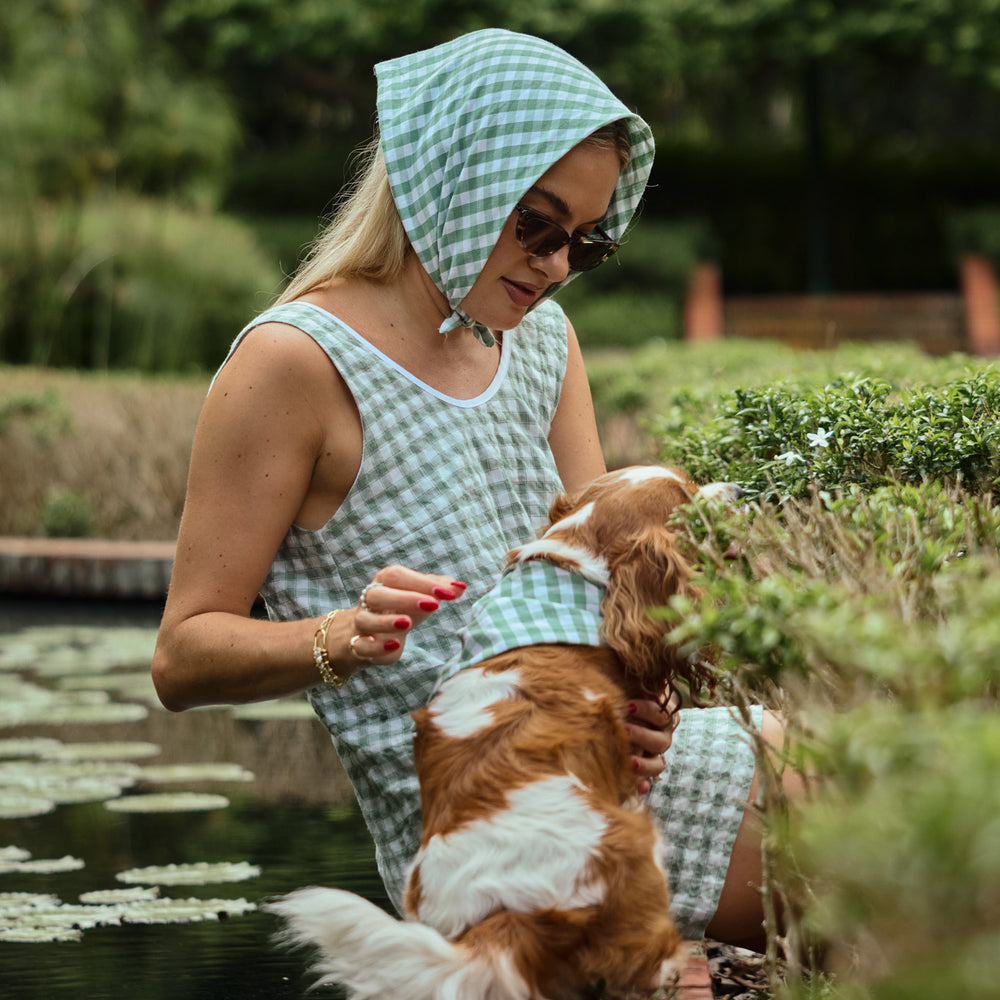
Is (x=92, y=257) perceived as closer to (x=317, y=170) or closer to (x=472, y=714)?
(x=317, y=170)

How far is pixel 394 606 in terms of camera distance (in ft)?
7.61

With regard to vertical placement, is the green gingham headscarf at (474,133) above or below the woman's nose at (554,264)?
above

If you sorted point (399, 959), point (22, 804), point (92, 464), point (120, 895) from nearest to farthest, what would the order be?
point (399, 959) < point (120, 895) < point (22, 804) < point (92, 464)

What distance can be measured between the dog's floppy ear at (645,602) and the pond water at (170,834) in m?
1.38

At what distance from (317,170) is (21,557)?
55.9 ft

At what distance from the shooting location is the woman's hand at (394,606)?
2318mm

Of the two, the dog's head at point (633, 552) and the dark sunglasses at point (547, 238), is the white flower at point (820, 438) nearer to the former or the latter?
the dog's head at point (633, 552)

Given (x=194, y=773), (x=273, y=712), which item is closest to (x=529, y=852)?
(x=194, y=773)

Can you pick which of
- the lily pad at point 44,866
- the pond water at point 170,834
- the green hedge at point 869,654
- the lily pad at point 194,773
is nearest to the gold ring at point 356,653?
the green hedge at point 869,654

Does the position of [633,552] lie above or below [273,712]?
above

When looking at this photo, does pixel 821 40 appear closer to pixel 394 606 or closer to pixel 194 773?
pixel 194 773

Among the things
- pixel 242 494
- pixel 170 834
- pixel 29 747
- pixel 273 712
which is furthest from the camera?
pixel 273 712

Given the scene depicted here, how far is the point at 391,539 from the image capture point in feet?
9.48

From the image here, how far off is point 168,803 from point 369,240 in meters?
2.60
